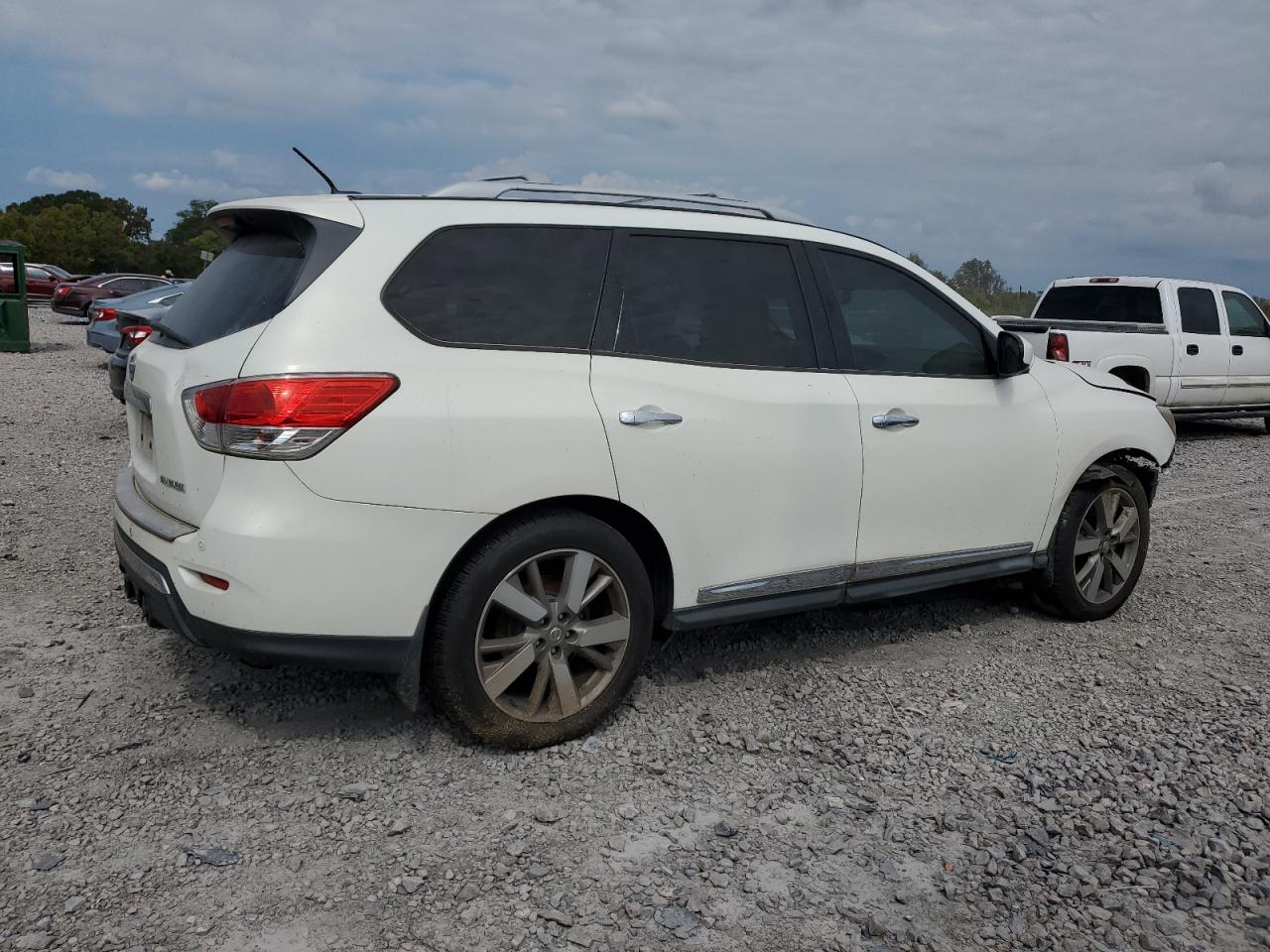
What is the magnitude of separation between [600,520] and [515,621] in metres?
0.45

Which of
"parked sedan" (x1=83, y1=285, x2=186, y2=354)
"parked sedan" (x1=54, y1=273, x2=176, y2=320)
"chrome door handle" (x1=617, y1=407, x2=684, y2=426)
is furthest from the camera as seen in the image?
"parked sedan" (x1=54, y1=273, x2=176, y2=320)

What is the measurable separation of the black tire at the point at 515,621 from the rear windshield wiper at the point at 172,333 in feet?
3.96

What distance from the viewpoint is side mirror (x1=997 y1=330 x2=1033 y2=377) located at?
473cm

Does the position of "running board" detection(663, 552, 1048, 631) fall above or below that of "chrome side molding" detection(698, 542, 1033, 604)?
below

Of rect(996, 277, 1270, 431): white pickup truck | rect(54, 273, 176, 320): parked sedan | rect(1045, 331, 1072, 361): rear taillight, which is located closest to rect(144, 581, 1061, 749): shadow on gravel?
rect(1045, 331, 1072, 361): rear taillight

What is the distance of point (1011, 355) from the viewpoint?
4.73 m

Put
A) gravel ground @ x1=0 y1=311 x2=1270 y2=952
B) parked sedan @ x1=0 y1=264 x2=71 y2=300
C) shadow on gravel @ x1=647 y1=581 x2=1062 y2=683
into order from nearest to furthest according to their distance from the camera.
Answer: gravel ground @ x1=0 y1=311 x2=1270 y2=952 → shadow on gravel @ x1=647 y1=581 x2=1062 y2=683 → parked sedan @ x1=0 y1=264 x2=71 y2=300

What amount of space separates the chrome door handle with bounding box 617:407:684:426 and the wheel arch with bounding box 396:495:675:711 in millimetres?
269

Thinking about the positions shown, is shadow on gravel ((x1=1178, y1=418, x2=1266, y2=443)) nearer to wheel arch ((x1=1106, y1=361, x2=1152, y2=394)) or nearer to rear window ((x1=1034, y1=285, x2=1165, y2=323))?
wheel arch ((x1=1106, y1=361, x2=1152, y2=394))

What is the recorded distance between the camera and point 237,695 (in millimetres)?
4133

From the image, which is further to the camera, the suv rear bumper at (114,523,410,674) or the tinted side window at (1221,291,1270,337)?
the tinted side window at (1221,291,1270,337)

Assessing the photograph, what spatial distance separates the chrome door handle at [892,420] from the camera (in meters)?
4.31

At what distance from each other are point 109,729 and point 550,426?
1884mm

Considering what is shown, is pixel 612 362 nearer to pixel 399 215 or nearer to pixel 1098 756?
pixel 399 215
